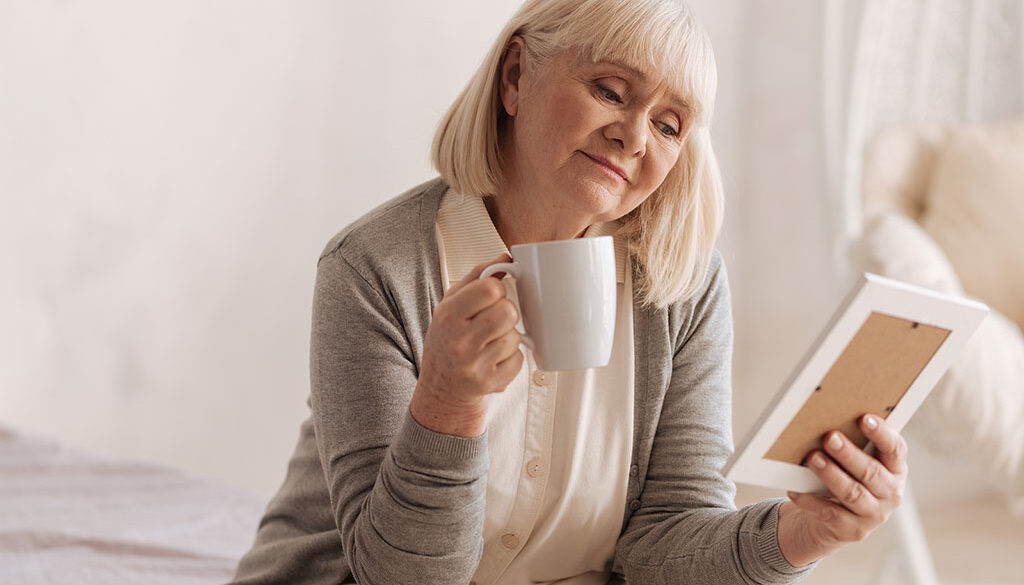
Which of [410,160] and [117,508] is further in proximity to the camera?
[410,160]

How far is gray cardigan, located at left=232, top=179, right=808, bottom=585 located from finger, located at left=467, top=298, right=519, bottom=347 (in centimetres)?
10

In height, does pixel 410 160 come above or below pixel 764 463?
below

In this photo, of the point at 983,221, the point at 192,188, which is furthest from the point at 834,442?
the point at 983,221

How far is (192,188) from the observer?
203 centimetres

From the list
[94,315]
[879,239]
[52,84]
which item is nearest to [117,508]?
[94,315]

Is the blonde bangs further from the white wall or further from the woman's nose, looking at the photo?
the white wall

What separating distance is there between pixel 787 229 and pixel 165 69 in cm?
166

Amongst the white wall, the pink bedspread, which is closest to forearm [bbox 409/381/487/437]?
the pink bedspread

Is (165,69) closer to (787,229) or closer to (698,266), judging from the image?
(698,266)

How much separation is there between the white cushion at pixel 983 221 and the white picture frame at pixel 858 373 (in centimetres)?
151

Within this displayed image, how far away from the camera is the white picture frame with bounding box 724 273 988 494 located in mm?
783

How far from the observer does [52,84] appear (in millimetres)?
1849

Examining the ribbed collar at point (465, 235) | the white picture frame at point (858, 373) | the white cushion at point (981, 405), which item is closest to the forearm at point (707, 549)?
the white picture frame at point (858, 373)

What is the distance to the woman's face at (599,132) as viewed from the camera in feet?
3.16
